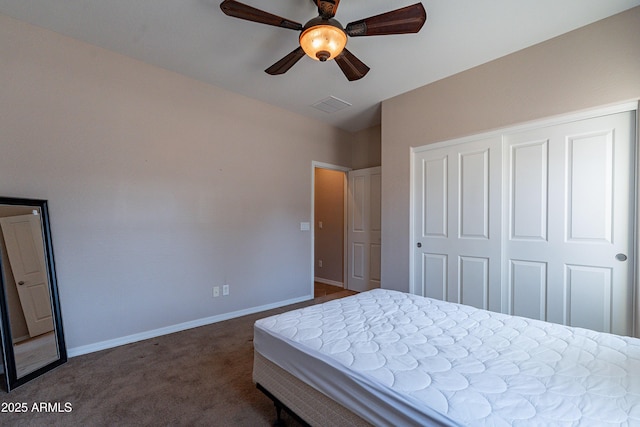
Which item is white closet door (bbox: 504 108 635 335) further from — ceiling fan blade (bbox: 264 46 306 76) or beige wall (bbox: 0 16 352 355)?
beige wall (bbox: 0 16 352 355)

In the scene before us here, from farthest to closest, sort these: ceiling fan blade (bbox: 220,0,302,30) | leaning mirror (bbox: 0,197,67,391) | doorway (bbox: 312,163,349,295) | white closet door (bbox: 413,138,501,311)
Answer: doorway (bbox: 312,163,349,295), white closet door (bbox: 413,138,501,311), leaning mirror (bbox: 0,197,67,391), ceiling fan blade (bbox: 220,0,302,30)

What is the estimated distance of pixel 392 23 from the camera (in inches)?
67.4

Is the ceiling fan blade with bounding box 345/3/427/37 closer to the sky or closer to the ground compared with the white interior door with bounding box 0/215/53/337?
closer to the sky

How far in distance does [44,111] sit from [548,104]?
13.7 ft

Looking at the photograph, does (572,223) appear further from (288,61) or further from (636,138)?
(288,61)

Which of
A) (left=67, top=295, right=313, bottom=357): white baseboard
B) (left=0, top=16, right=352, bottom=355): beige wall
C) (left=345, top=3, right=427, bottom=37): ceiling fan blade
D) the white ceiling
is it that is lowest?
(left=67, top=295, right=313, bottom=357): white baseboard

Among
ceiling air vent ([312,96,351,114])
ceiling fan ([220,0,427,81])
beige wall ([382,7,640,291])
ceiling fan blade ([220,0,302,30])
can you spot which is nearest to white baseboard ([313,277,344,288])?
beige wall ([382,7,640,291])

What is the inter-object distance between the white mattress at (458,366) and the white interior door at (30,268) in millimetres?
1850

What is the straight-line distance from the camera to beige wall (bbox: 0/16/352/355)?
2.26 metres

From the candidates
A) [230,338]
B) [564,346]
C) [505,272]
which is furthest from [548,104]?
[230,338]

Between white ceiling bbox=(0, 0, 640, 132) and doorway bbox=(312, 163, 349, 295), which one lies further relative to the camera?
doorway bbox=(312, 163, 349, 295)

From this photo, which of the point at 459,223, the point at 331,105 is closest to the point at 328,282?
the point at 459,223

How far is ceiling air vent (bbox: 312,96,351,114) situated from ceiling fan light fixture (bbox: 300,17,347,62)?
166cm

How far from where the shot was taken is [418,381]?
104 cm
